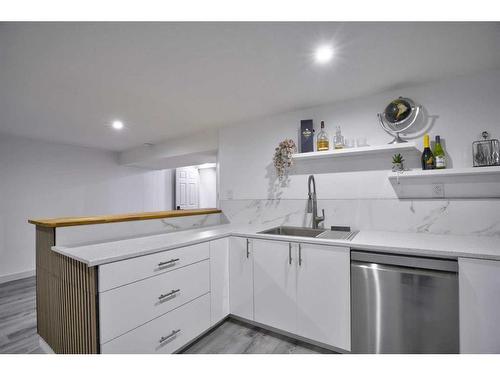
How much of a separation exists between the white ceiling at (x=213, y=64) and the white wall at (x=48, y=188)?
1185 millimetres

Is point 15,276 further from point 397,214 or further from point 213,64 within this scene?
point 397,214

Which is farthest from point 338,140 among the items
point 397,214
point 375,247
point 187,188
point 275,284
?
point 187,188

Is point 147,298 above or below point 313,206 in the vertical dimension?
below

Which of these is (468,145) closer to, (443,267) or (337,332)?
(443,267)

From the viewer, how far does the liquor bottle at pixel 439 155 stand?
5.66 feet

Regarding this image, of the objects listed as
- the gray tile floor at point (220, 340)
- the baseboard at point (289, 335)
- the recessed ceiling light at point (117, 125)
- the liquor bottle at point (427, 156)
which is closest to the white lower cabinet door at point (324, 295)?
the baseboard at point (289, 335)

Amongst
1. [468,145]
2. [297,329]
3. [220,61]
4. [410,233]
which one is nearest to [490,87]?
[468,145]

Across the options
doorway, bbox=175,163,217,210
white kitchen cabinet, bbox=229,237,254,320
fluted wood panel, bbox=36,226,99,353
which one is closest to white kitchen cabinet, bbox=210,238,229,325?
white kitchen cabinet, bbox=229,237,254,320

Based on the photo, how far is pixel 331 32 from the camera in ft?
4.10

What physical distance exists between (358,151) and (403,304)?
47.0 inches

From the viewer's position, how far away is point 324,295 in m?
1.61

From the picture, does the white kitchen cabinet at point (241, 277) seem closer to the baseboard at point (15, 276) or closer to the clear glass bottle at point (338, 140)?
the clear glass bottle at point (338, 140)

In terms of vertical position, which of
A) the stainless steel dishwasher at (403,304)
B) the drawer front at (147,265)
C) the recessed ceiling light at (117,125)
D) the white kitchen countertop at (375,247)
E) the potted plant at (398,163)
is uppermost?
the recessed ceiling light at (117,125)
